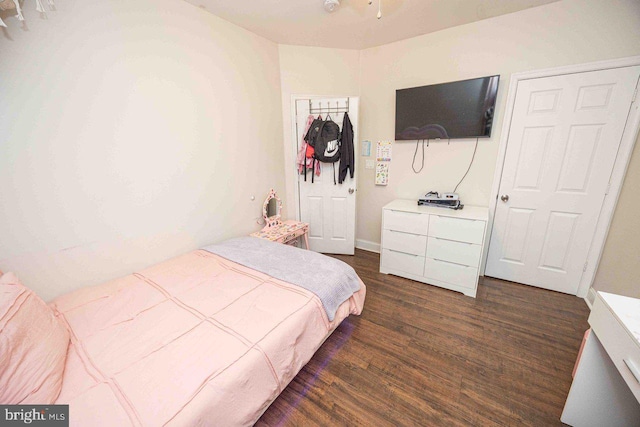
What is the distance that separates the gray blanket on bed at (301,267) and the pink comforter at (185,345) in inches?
2.9

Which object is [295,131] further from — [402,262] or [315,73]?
[402,262]

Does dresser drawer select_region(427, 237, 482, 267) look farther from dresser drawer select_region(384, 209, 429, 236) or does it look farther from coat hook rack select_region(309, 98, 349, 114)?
coat hook rack select_region(309, 98, 349, 114)

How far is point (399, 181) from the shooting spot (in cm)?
292

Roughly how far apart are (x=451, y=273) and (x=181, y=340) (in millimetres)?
2279

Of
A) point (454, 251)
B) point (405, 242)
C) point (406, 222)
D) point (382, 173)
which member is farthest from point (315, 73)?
point (454, 251)

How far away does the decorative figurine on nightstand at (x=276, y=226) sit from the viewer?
250 centimetres

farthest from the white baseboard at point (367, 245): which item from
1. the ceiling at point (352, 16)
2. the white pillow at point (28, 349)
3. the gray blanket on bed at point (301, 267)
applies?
the white pillow at point (28, 349)

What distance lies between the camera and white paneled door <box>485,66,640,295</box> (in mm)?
1923

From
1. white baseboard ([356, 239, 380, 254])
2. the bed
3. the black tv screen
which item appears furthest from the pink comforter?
the black tv screen

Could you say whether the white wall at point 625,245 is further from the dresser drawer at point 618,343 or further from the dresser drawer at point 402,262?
the dresser drawer at point 402,262

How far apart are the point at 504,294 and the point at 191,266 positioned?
2829 mm

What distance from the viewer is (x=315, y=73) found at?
2.80 m

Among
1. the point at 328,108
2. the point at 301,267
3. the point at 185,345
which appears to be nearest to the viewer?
the point at 185,345

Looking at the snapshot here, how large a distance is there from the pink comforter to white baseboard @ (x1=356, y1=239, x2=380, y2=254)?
1753 millimetres
